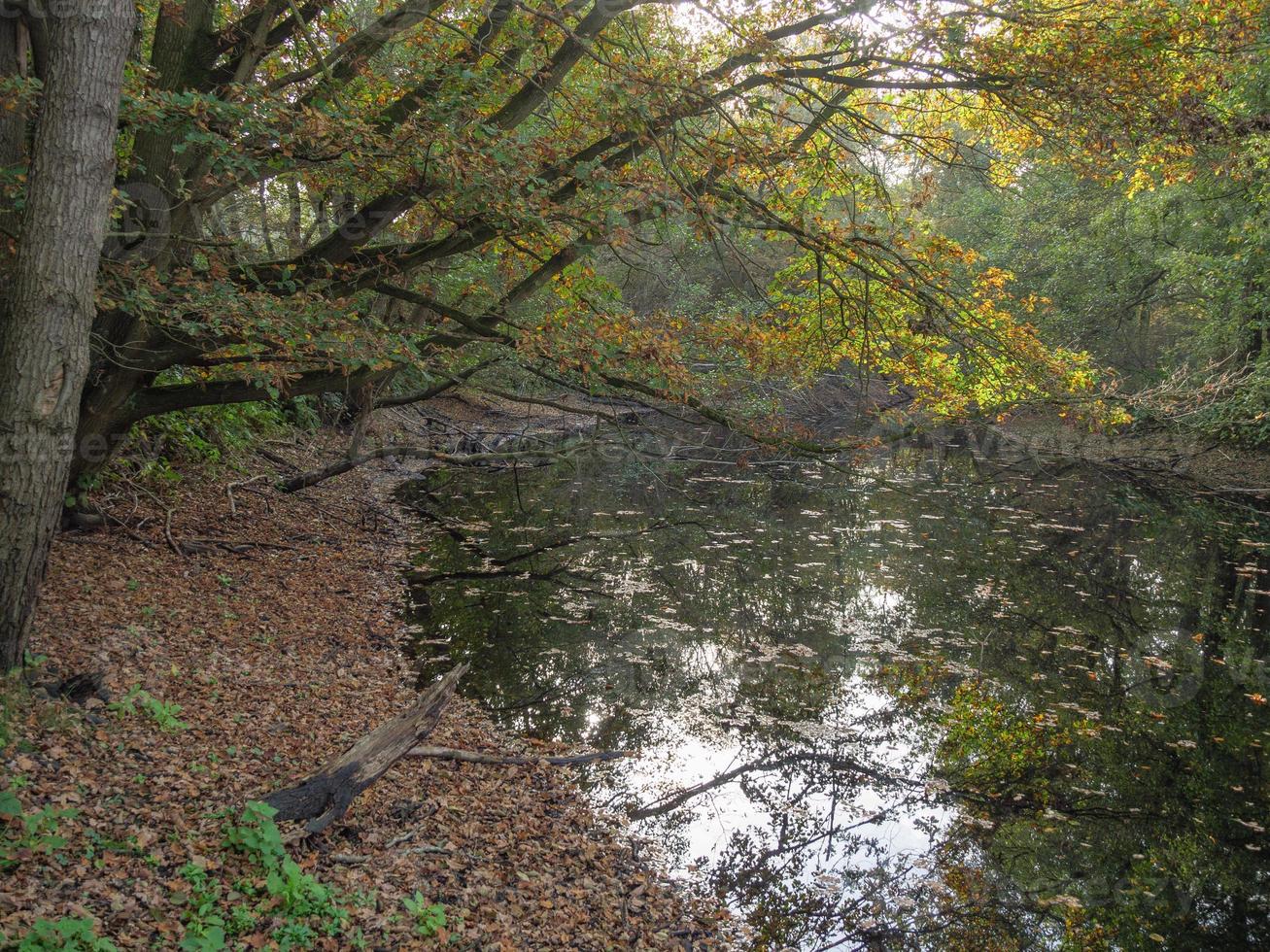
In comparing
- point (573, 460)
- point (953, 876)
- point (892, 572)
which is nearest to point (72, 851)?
point (953, 876)

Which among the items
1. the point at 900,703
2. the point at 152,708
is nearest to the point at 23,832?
the point at 152,708

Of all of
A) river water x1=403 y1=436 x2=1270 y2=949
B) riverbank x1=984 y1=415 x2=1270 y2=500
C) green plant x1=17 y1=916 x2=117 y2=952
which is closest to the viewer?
green plant x1=17 y1=916 x2=117 y2=952

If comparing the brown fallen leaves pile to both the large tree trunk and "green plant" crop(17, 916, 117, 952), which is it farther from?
the large tree trunk

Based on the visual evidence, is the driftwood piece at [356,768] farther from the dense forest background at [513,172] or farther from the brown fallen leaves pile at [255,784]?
the dense forest background at [513,172]

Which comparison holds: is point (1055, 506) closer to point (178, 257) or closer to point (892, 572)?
point (892, 572)

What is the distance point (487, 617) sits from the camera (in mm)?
9461

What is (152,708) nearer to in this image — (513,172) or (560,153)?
(513,172)

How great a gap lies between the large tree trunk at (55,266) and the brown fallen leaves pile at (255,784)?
1.19m

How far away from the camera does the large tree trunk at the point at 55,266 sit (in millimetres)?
4074

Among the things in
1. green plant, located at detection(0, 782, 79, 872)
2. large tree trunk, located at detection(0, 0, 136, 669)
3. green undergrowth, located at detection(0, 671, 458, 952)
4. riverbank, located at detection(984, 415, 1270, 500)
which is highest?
riverbank, located at detection(984, 415, 1270, 500)

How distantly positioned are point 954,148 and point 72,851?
724cm

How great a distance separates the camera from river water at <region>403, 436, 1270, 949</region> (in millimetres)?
5289

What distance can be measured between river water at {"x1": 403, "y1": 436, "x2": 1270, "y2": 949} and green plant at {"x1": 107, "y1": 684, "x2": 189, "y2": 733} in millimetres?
2733

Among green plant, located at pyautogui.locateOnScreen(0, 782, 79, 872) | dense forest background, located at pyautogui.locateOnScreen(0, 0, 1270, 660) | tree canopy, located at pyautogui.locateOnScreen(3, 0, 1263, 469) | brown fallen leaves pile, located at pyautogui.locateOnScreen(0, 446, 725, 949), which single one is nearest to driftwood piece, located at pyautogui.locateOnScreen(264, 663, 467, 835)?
brown fallen leaves pile, located at pyautogui.locateOnScreen(0, 446, 725, 949)
